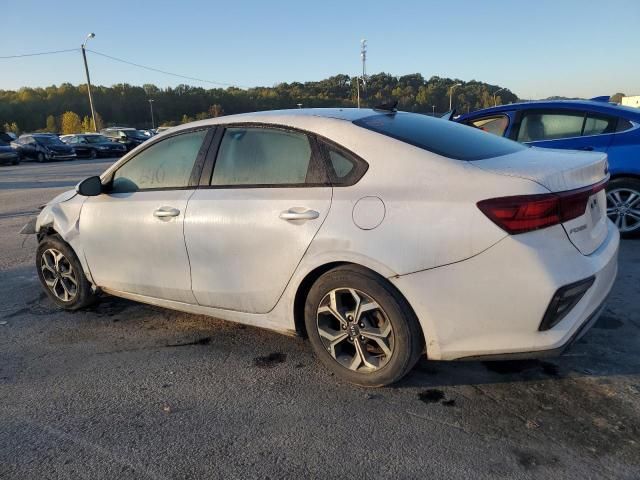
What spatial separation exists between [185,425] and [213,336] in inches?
45.9

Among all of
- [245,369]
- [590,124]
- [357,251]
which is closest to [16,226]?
[245,369]

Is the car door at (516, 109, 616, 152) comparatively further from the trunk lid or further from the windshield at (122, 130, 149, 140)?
the windshield at (122, 130, 149, 140)

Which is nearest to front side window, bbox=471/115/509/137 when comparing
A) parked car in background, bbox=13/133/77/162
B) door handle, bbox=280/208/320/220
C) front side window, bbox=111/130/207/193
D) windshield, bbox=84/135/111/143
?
front side window, bbox=111/130/207/193

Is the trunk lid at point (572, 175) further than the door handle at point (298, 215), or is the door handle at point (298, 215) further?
the door handle at point (298, 215)

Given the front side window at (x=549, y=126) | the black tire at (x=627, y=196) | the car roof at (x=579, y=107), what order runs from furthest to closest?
the front side window at (x=549, y=126) < the car roof at (x=579, y=107) < the black tire at (x=627, y=196)

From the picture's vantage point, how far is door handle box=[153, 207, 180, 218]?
11.3 ft

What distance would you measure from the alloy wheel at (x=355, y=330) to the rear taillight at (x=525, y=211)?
0.76 m

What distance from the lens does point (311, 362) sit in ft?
10.9

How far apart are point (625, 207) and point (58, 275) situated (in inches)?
225

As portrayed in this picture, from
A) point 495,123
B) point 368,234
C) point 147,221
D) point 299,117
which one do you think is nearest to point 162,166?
point 147,221

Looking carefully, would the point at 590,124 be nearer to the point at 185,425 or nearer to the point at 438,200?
the point at 438,200

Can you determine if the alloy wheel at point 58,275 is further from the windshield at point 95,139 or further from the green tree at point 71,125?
the green tree at point 71,125

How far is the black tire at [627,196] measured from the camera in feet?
18.2

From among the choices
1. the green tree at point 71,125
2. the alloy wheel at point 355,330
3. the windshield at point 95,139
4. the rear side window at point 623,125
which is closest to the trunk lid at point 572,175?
the alloy wheel at point 355,330
